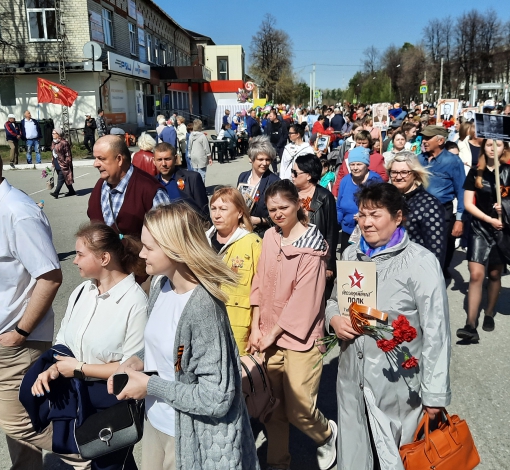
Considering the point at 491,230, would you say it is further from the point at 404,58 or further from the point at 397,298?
the point at 404,58

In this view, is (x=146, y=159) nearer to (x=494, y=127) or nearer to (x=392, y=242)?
(x=494, y=127)

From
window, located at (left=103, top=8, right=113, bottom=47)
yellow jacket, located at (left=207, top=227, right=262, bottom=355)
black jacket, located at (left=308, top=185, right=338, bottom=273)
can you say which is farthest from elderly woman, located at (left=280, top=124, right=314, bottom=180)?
window, located at (left=103, top=8, right=113, bottom=47)

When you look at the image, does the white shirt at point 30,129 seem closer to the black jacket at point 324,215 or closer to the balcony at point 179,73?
the black jacket at point 324,215

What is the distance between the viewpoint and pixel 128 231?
3.90 meters

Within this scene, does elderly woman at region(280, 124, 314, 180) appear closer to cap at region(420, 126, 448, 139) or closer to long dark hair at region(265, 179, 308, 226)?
cap at region(420, 126, 448, 139)

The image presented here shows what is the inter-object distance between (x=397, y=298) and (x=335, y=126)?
16732mm

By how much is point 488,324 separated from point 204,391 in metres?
4.43

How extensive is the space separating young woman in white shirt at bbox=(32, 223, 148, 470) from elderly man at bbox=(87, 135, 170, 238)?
1132 millimetres

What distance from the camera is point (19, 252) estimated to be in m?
2.68

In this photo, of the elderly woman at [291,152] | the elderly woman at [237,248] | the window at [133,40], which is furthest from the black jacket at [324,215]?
the window at [133,40]

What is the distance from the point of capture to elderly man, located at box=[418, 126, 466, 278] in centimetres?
612

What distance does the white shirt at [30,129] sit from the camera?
64.0 feet

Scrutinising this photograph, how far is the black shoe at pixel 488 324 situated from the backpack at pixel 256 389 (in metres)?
3.29

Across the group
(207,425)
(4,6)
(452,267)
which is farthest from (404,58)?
(207,425)
